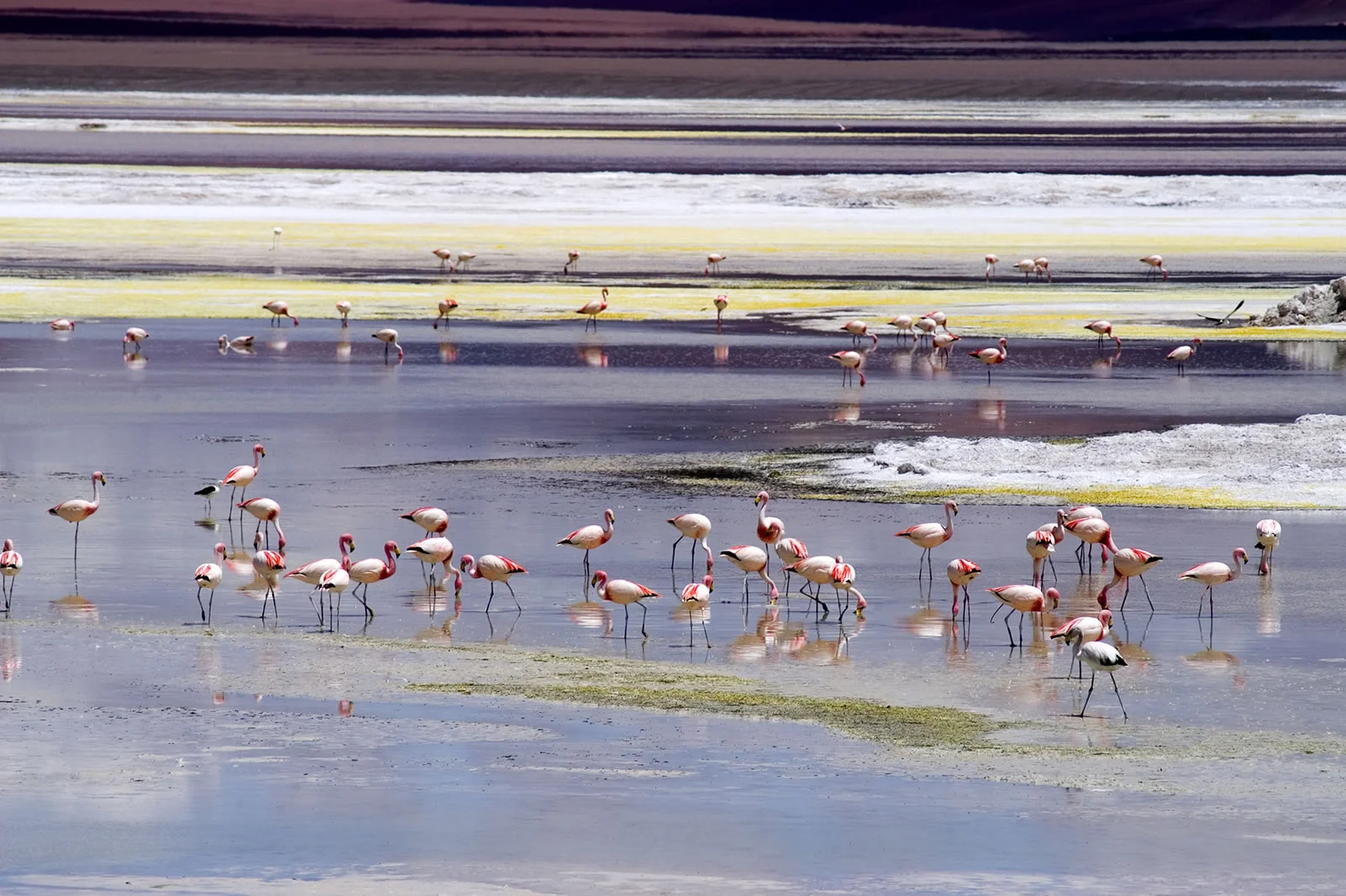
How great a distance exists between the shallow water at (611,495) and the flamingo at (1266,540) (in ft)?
0.60

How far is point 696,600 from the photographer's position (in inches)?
563

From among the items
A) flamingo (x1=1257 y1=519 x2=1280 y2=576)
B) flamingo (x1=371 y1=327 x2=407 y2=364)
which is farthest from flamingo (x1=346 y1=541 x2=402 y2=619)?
flamingo (x1=371 y1=327 x2=407 y2=364)

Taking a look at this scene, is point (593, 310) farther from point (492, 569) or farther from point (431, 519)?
point (492, 569)

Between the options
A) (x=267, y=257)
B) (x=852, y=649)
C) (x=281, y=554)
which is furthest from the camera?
(x=267, y=257)

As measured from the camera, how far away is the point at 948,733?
11383 millimetres

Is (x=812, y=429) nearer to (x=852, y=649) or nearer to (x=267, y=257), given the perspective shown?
(x=852, y=649)

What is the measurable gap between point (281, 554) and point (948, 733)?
6.68 metres

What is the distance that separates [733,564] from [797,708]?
3414 mm

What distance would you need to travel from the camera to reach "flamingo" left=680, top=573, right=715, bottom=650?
46.0ft

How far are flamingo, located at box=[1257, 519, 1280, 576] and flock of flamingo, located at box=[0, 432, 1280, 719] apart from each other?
0.03ft

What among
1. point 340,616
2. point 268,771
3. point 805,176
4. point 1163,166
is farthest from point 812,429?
point 1163,166

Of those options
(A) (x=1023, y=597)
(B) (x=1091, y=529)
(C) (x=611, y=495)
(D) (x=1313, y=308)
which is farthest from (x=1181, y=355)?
(A) (x=1023, y=597)

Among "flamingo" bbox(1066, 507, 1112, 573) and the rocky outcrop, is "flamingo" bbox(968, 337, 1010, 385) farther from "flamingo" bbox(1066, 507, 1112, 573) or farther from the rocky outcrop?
"flamingo" bbox(1066, 507, 1112, 573)

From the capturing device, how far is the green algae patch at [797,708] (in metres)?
11.4
